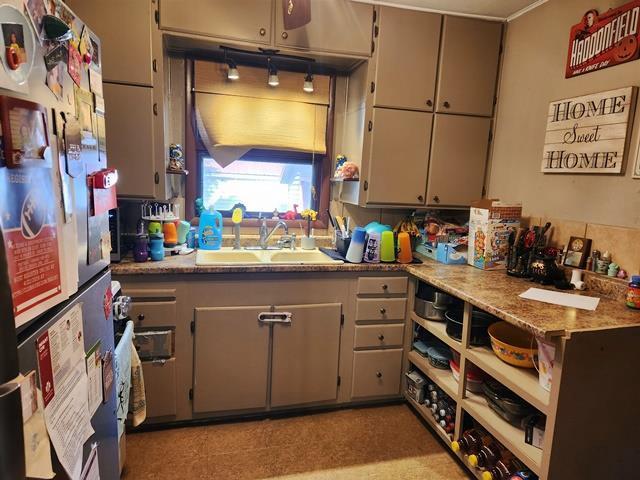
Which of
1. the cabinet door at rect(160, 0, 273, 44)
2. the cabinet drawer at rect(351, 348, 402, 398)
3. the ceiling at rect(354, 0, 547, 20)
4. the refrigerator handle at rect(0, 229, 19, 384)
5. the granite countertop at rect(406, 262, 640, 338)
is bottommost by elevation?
the cabinet drawer at rect(351, 348, 402, 398)

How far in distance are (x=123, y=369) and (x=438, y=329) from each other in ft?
5.24

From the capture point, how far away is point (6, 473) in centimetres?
50

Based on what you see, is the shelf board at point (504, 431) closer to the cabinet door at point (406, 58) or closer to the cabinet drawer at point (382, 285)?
the cabinet drawer at point (382, 285)

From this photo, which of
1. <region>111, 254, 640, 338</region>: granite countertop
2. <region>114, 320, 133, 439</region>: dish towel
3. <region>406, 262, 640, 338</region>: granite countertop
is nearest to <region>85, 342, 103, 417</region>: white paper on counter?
<region>114, 320, 133, 439</region>: dish towel

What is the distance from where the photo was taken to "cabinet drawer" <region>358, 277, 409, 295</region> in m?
2.36

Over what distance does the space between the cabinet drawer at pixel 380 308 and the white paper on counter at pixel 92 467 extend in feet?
5.19

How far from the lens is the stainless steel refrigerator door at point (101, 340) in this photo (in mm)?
943

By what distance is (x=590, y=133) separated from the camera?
202 cm

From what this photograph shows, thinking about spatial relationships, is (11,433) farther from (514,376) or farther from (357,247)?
(357,247)

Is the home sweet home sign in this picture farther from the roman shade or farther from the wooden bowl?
the roman shade

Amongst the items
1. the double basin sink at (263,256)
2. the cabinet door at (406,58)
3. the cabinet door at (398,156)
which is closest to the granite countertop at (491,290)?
the double basin sink at (263,256)

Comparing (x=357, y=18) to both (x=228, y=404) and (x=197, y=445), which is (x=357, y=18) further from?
(x=197, y=445)

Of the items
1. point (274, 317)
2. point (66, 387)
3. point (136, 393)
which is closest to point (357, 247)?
point (274, 317)

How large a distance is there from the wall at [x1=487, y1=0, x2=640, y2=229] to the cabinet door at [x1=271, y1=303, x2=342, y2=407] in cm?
140
